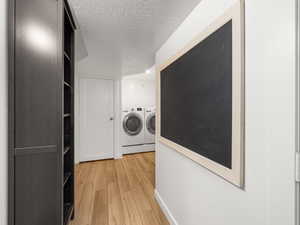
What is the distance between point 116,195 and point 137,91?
3.08 meters

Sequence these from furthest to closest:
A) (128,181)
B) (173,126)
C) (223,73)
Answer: (128,181)
(173,126)
(223,73)

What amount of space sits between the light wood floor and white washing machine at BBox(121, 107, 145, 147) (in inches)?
34.8

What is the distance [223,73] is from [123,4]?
1.01 meters

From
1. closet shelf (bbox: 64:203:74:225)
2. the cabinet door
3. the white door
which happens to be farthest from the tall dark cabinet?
the white door

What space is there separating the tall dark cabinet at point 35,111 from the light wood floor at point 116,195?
811 mm

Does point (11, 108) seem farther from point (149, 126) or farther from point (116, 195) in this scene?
point (149, 126)

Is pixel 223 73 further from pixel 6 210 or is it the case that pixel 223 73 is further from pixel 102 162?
pixel 102 162

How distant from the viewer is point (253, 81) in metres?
0.66

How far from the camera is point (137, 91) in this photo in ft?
14.9

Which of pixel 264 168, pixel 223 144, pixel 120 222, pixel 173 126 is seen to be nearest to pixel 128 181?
pixel 120 222

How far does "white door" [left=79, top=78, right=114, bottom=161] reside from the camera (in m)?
3.52

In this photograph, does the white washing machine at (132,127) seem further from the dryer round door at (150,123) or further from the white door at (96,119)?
the white door at (96,119)
